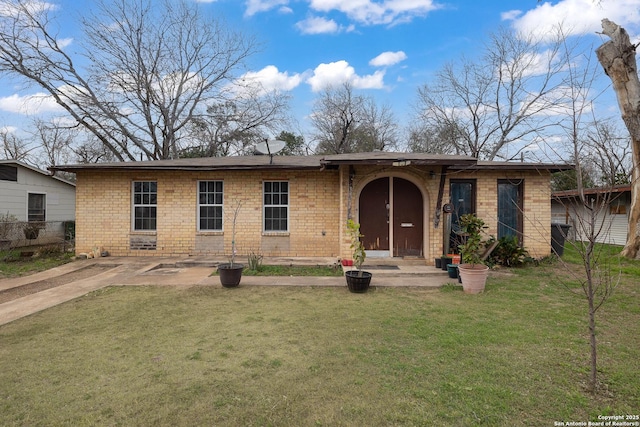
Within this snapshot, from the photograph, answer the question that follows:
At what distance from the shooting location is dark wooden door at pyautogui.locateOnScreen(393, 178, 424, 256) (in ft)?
29.1

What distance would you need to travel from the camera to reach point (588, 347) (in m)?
3.56

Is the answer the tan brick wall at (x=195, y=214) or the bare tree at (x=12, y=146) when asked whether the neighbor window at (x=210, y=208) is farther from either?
the bare tree at (x=12, y=146)

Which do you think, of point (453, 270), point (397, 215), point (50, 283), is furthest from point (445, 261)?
point (50, 283)

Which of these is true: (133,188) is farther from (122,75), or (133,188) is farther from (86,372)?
(122,75)

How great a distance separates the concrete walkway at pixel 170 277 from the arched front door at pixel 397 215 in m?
0.51

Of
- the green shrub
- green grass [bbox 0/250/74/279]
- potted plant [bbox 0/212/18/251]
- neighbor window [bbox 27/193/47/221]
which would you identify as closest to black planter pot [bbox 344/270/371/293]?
the green shrub

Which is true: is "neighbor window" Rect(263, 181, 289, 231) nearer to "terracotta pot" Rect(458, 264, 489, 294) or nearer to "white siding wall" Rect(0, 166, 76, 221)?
"terracotta pot" Rect(458, 264, 489, 294)

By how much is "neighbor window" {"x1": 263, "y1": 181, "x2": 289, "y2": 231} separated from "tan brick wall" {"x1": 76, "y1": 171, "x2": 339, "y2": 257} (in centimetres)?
18

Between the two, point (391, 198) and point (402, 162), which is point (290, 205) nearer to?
point (391, 198)

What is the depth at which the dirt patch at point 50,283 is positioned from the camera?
6132 mm

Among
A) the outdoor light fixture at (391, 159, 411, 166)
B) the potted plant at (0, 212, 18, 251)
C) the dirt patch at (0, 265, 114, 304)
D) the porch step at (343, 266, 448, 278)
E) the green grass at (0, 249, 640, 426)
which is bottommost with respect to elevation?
the green grass at (0, 249, 640, 426)

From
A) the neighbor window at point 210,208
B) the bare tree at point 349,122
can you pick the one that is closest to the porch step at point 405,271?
the neighbor window at point 210,208

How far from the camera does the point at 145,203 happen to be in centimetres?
981

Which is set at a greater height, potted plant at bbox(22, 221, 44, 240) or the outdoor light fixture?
the outdoor light fixture
